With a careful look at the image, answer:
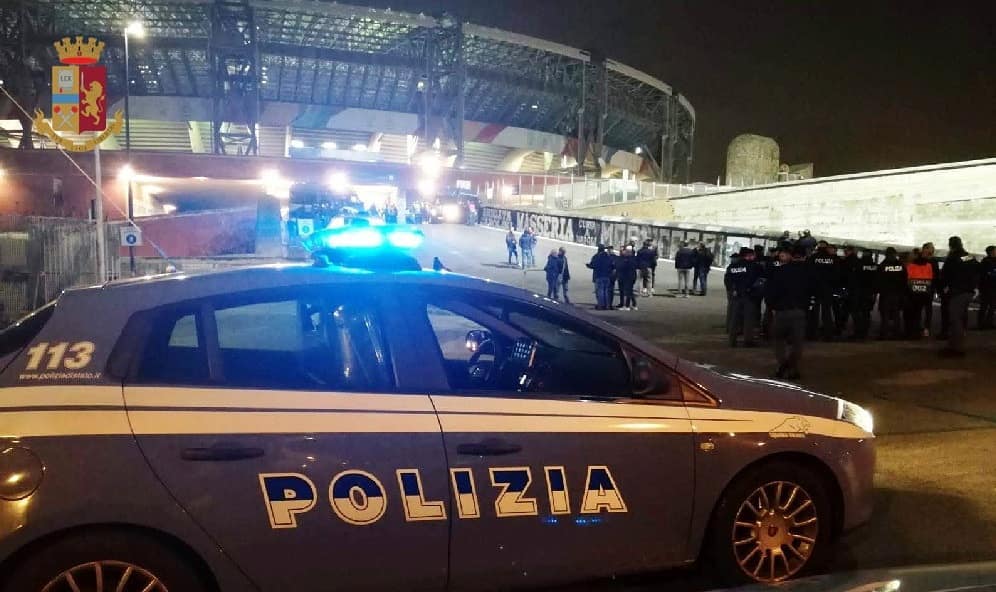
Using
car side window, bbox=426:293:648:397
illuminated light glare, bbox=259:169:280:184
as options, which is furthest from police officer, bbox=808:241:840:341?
illuminated light glare, bbox=259:169:280:184

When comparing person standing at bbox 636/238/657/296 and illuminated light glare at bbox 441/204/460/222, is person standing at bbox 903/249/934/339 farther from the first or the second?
illuminated light glare at bbox 441/204/460/222

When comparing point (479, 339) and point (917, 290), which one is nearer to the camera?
point (479, 339)

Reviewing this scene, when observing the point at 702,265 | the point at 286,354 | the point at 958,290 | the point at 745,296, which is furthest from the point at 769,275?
the point at 286,354

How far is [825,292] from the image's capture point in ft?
38.7

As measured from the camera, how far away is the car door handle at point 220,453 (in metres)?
2.62

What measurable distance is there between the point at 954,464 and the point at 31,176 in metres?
41.1

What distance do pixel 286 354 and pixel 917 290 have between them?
1138 centimetres

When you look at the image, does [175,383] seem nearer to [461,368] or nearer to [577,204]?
[461,368]

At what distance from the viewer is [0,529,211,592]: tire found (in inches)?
97.0

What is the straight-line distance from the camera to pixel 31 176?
1441 inches

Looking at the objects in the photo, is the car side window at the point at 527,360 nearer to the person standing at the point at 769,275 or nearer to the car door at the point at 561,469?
the car door at the point at 561,469

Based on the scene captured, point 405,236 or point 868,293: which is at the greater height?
point 405,236

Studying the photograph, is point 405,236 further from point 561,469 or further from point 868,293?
point 561,469

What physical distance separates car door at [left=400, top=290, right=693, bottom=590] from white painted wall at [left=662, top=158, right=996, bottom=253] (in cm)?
2749
